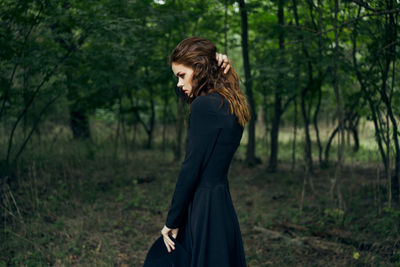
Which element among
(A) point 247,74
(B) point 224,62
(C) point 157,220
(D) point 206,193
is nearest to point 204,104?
(B) point 224,62

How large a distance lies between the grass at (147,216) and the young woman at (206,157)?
2213mm

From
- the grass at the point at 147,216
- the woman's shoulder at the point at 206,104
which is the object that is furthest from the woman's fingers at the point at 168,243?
the grass at the point at 147,216

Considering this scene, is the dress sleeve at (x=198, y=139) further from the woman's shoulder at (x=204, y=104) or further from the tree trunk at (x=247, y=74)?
the tree trunk at (x=247, y=74)

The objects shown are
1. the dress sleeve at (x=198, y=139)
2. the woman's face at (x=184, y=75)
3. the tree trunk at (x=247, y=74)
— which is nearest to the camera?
the dress sleeve at (x=198, y=139)

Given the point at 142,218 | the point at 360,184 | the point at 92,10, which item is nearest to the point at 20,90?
the point at 92,10

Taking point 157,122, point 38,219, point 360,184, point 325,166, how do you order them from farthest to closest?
point 157,122
point 325,166
point 360,184
point 38,219

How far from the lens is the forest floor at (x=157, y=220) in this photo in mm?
3920

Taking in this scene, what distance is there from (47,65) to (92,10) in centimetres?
106

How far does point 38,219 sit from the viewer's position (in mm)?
4785

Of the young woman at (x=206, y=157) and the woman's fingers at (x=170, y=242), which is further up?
the young woman at (x=206, y=157)

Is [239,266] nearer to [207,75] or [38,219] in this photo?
[207,75]

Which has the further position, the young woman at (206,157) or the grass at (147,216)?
the grass at (147,216)

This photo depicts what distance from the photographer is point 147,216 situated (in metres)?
5.45

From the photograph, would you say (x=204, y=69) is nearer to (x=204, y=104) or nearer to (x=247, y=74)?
(x=204, y=104)
